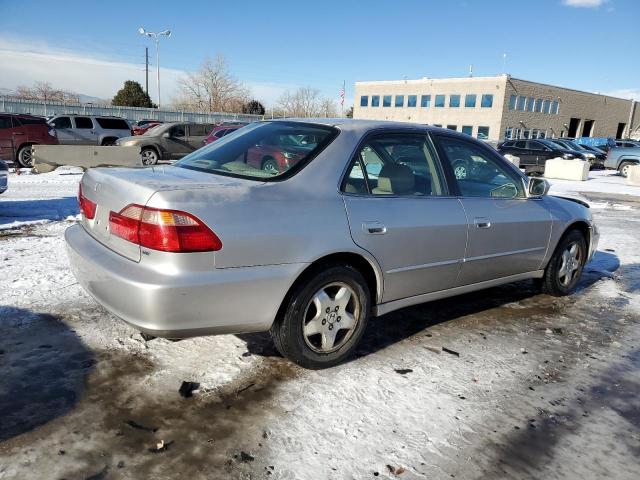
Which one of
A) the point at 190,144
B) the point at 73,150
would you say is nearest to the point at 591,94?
the point at 190,144

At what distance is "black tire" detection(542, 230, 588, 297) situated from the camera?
500 centimetres

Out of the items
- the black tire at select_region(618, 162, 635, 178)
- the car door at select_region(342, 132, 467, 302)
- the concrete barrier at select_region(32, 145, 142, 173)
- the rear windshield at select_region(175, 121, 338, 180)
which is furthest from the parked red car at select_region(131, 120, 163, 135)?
the black tire at select_region(618, 162, 635, 178)

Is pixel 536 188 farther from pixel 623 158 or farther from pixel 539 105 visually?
pixel 539 105

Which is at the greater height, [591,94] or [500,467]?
[591,94]

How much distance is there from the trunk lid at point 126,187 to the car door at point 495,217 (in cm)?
195

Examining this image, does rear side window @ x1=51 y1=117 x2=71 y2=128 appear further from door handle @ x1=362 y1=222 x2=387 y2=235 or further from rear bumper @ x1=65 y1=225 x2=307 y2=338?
door handle @ x1=362 y1=222 x2=387 y2=235

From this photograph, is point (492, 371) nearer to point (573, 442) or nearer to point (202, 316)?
point (573, 442)

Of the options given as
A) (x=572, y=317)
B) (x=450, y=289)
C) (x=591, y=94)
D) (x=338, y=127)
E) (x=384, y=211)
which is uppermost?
(x=591, y=94)

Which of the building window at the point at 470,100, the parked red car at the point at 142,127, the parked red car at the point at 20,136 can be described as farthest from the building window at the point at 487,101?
the parked red car at the point at 20,136

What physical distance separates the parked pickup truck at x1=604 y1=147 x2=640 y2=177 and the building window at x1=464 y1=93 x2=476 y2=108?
106 ft

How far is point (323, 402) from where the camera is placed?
298cm

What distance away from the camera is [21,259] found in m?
5.41

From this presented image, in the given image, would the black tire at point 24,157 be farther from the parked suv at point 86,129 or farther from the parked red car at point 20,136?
the parked suv at point 86,129

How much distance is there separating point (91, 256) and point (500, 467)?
2.53m
